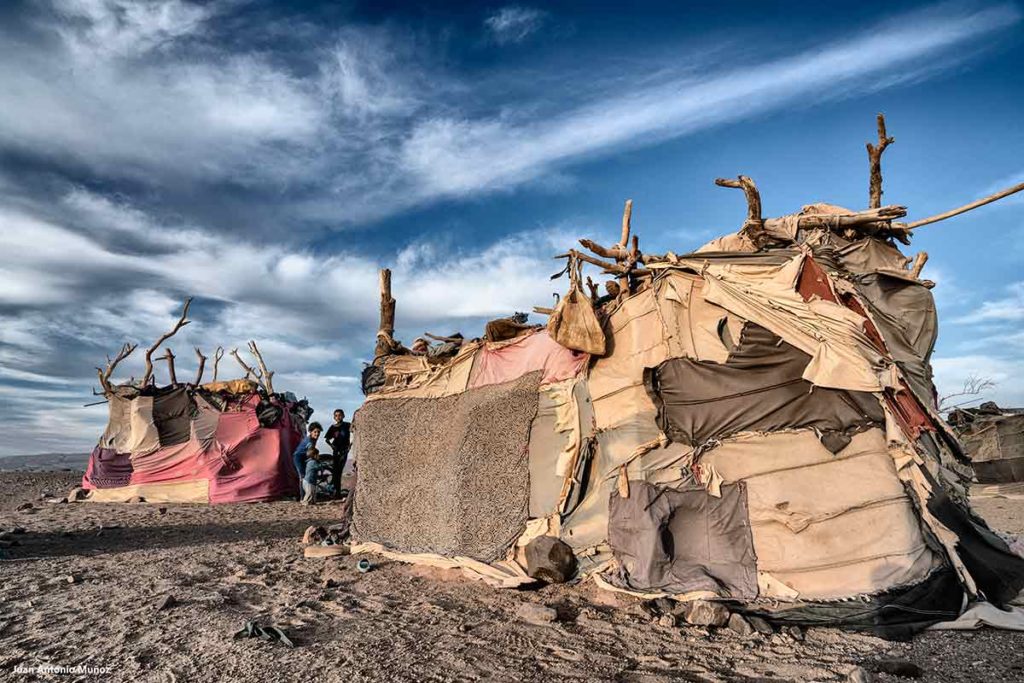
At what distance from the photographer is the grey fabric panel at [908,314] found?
4.95 metres

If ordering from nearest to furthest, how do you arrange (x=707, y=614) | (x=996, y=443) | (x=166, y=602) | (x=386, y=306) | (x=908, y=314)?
(x=707, y=614)
(x=166, y=602)
(x=908, y=314)
(x=386, y=306)
(x=996, y=443)

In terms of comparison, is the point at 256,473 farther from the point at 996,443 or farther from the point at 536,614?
the point at 996,443

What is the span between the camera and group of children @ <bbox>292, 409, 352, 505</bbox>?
1247 centimetres

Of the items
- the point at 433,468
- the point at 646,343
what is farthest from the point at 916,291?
the point at 433,468

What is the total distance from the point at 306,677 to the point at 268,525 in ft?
23.3

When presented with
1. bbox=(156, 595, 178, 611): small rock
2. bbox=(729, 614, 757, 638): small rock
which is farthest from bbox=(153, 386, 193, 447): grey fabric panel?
bbox=(729, 614, 757, 638): small rock

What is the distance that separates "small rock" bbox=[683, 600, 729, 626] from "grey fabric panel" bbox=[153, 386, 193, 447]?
12600 millimetres

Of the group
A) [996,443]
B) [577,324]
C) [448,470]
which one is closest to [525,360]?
[577,324]

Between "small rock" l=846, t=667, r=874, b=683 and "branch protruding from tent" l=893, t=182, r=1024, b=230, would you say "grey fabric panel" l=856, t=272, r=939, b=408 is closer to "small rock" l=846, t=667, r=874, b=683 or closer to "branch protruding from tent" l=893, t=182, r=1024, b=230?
"branch protruding from tent" l=893, t=182, r=1024, b=230

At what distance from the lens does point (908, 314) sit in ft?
17.0

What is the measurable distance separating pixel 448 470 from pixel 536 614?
2.44 m

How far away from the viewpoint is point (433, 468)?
7.03 meters

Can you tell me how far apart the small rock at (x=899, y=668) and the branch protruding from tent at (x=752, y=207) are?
10.7ft

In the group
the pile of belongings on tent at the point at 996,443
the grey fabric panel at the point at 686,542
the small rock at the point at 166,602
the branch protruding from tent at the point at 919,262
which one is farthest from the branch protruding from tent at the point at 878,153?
the pile of belongings on tent at the point at 996,443
